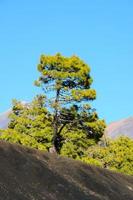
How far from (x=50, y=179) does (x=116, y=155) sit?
39.3 metres

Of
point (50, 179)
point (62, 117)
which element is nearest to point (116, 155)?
point (62, 117)

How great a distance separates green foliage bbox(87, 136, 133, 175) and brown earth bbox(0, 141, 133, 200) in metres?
25.8

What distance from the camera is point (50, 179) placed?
11125 mm

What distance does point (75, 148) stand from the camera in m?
39.8

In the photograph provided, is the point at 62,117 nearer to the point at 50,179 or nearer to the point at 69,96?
the point at 69,96

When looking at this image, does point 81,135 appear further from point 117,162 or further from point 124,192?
point 124,192

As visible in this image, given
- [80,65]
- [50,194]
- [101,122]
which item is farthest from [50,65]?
[50,194]

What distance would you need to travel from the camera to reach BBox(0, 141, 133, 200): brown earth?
374 inches

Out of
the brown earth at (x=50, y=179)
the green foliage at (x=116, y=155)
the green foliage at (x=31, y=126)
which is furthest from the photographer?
the green foliage at (x=116, y=155)

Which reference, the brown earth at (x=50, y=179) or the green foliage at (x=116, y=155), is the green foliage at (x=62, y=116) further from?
the brown earth at (x=50, y=179)

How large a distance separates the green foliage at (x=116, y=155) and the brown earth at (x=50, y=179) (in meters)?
25.8

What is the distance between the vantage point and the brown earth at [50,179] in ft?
31.1

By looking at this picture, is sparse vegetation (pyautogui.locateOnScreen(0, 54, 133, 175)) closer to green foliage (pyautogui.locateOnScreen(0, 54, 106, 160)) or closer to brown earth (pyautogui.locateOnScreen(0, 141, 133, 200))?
green foliage (pyautogui.locateOnScreen(0, 54, 106, 160))

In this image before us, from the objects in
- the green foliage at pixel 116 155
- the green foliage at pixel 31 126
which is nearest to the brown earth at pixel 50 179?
the green foliage at pixel 31 126
